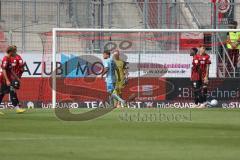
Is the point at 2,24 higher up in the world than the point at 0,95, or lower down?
higher up

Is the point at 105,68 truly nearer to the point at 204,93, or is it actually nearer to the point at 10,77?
the point at 204,93

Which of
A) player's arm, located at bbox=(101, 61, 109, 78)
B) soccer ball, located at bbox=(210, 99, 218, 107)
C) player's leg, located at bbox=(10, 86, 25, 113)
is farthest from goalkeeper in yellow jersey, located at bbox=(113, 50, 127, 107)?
player's leg, located at bbox=(10, 86, 25, 113)

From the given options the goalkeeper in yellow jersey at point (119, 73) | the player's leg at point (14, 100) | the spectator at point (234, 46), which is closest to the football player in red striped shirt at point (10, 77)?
the player's leg at point (14, 100)

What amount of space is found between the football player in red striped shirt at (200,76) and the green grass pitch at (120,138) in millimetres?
6501

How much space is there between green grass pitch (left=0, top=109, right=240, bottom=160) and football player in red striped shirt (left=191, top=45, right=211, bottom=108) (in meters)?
6.50

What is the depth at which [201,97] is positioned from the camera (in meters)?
26.9

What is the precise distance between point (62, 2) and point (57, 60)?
3.43 m

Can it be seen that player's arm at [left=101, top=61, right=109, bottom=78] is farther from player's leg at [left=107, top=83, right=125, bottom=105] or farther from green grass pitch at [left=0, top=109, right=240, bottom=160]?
green grass pitch at [left=0, top=109, right=240, bottom=160]

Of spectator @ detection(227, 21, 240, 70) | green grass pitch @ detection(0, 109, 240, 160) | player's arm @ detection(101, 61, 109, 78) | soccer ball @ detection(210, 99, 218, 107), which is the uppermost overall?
spectator @ detection(227, 21, 240, 70)

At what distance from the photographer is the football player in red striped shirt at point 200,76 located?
26516 mm

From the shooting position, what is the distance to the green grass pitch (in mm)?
11242

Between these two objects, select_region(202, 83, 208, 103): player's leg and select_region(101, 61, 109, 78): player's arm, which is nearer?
Answer: select_region(101, 61, 109, 78): player's arm

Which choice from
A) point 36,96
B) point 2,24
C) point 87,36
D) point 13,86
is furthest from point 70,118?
point 2,24

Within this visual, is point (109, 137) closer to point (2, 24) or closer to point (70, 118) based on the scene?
point (70, 118)
